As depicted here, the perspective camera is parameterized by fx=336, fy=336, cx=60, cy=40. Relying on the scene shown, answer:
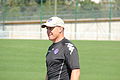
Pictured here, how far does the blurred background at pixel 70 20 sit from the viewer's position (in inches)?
1097

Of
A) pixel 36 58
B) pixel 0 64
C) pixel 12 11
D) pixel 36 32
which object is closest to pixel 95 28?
pixel 36 32

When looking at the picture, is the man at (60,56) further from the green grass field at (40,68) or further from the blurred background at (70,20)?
the blurred background at (70,20)

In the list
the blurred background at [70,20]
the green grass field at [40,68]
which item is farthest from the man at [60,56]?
the blurred background at [70,20]

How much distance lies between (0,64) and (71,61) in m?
8.73

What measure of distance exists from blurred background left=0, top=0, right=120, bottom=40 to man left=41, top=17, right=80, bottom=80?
76.1ft

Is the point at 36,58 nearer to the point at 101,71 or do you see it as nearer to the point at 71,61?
the point at 101,71

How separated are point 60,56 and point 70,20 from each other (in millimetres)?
24771

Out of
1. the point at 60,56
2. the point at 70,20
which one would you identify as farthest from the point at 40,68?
the point at 70,20

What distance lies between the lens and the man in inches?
152

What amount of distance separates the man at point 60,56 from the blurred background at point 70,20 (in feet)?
76.1

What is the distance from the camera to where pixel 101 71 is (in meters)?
11.3

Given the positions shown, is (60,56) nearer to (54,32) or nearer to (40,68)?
(54,32)

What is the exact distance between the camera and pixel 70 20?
93.9 ft

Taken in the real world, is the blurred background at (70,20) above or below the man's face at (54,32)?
below
